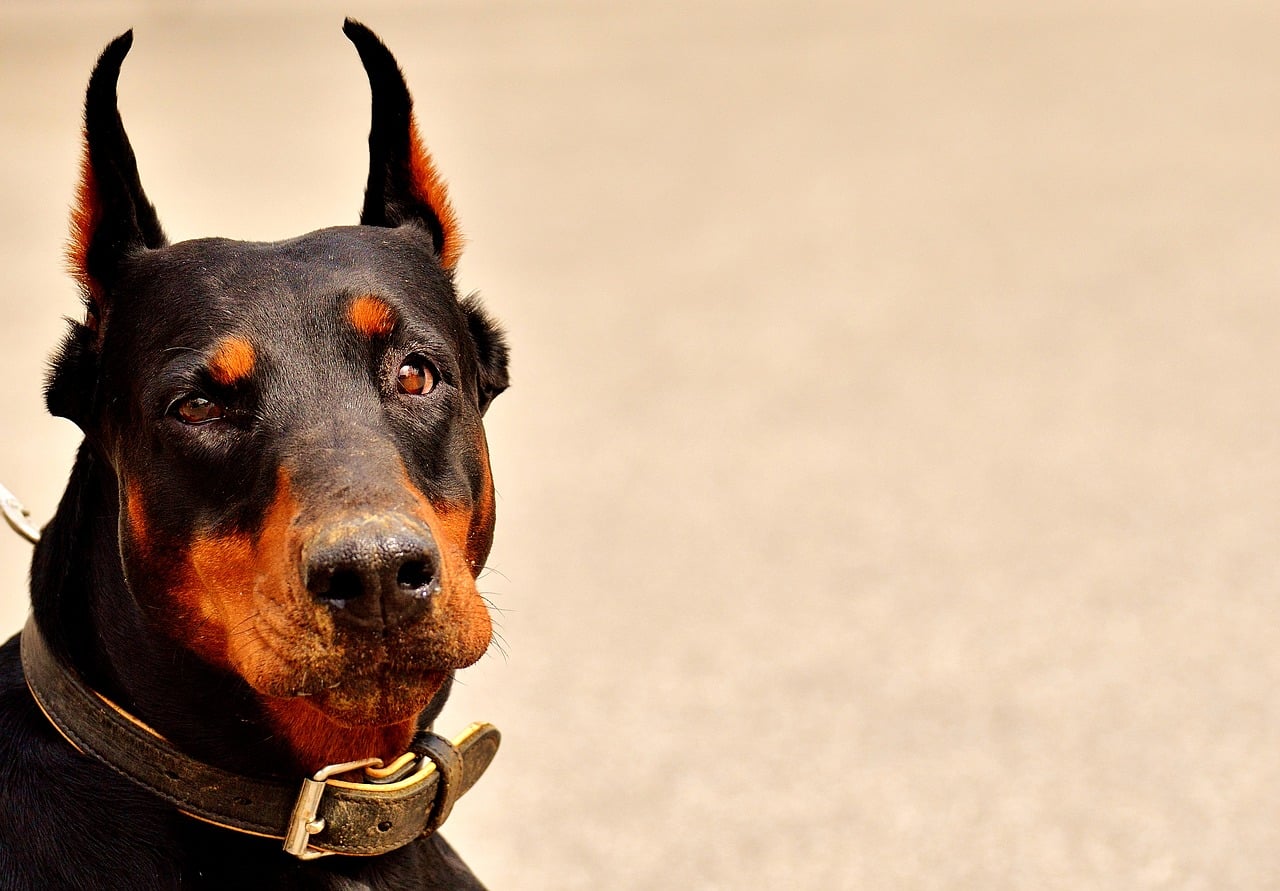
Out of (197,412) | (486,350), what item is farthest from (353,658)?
(486,350)

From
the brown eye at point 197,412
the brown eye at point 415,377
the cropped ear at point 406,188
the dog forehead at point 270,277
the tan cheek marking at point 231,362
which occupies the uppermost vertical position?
the cropped ear at point 406,188

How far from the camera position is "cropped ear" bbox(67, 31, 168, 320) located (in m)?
2.54

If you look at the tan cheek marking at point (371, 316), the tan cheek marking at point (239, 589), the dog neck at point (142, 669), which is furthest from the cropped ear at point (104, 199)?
the tan cheek marking at point (239, 589)

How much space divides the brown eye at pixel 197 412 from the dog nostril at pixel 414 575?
457 millimetres

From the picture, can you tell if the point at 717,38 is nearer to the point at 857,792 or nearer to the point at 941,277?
the point at 941,277

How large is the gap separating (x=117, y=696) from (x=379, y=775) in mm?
416

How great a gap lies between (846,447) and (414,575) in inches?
194

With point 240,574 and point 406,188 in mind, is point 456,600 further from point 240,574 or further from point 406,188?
point 406,188

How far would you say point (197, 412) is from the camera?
2500mm

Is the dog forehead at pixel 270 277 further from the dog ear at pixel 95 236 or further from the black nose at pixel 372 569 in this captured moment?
the black nose at pixel 372 569

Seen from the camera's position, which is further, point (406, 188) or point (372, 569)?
point (406, 188)

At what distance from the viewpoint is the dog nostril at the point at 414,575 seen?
2229 millimetres

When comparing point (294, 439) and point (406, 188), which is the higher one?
point (406, 188)

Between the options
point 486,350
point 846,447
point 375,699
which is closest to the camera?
point 375,699
